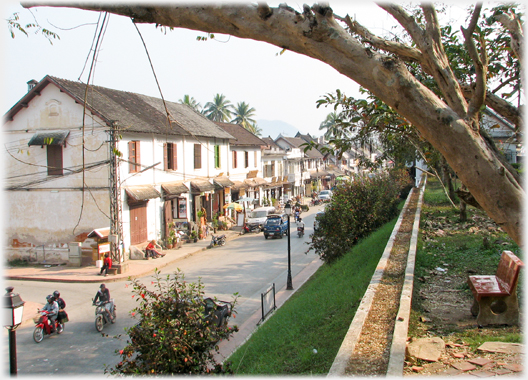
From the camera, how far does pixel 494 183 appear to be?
316cm

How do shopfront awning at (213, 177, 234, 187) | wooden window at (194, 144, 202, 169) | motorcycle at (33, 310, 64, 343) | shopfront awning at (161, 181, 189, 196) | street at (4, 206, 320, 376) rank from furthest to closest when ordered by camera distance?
1. shopfront awning at (213, 177, 234, 187)
2. wooden window at (194, 144, 202, 169)
3. shopfront awning at (161, 181, 189, 196)
4. motorcycle at (33, 310, 64, 343)
5. street at (4, 206, 320, 376)

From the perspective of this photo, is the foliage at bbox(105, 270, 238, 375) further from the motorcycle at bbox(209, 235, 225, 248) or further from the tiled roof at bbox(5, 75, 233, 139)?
the motorcycle at bbox(209, 235, 225, 248)

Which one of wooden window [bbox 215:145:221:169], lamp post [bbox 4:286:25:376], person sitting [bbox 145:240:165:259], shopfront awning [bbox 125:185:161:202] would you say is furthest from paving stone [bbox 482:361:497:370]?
wooden window [bbox 215:145:221:169]

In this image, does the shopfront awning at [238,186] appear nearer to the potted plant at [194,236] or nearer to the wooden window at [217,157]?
the wooden window at [217,157]

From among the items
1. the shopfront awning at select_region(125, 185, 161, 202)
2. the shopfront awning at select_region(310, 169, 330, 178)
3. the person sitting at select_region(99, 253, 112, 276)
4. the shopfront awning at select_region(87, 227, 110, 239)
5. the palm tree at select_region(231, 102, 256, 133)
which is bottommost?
the person sitting at select_region(99, 253, 112, 276)

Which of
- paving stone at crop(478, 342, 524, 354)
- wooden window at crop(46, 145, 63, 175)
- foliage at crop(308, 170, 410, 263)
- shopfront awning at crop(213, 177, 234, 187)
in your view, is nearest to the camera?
paving stone at crop(478, 342, 524, 354)

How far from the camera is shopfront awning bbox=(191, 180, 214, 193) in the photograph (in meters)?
28.7

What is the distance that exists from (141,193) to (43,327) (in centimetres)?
1155

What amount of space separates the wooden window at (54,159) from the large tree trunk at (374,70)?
1991 cm

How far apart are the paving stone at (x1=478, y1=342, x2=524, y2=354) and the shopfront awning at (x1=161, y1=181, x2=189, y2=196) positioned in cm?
2167

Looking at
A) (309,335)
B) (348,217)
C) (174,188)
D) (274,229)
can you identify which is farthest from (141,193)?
(309,335)

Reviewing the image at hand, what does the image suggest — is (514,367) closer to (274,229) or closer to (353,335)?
(353,335)

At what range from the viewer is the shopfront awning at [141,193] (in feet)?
71.2

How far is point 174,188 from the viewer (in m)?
26.1
